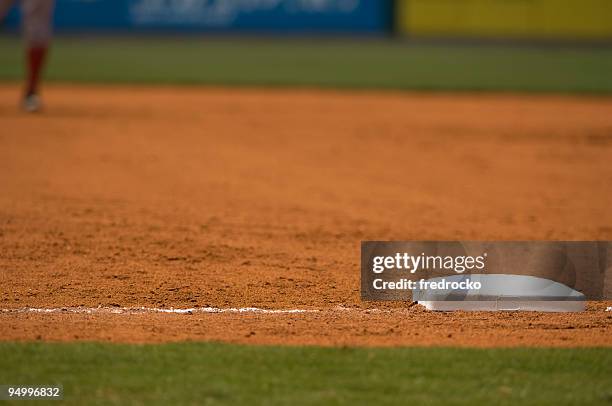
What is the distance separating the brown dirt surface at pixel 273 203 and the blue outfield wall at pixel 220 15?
8493 millimetres

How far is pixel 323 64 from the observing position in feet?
68.3

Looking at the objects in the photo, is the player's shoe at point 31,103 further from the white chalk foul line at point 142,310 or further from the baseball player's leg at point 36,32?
the white chalk foul line at point 142,310

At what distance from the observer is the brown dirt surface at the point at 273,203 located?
5.25 metres

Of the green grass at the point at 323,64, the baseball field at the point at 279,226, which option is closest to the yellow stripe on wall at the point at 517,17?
the green grass at the point at 323,64

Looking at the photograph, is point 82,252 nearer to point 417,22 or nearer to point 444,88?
point 444,88

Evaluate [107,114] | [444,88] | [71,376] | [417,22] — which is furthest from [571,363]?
[417,22]

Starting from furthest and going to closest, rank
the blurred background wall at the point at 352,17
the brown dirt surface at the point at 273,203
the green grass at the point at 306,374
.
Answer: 1. the blurred background wall at the point at 352,17
2. the brown dirt surface at the point at 273,203
3. the green grass at the point at 306,374

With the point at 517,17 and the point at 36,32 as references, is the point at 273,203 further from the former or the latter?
the point at 517,17

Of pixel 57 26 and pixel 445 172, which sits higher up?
pixel 57 26

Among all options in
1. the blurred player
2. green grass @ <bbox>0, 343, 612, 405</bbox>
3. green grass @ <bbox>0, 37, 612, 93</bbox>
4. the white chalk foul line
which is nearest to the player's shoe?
the blurred player

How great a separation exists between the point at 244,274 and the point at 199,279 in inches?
11.6

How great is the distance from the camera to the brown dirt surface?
5250 millimetres

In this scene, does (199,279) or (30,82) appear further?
(30,82)

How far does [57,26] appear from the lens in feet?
79.7
